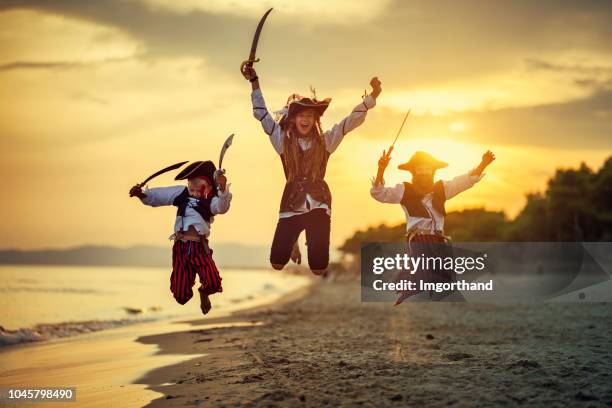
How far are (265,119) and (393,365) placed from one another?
5.51 m

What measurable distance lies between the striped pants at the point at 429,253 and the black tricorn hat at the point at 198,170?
3.14 metres

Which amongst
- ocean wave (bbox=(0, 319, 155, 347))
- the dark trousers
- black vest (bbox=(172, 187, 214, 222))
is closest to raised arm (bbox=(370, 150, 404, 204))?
the dark trousers

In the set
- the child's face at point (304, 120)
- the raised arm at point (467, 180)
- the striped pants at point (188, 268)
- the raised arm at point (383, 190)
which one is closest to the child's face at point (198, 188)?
the striped pants at point (188, 268)

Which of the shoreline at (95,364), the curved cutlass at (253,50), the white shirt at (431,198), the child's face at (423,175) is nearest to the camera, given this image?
the curved cutlass at (253,50)

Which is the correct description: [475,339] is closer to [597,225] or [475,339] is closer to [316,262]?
[316,262]

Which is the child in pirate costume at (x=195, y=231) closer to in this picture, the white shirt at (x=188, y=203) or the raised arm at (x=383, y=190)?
the white shirt at (x=188, y=203)

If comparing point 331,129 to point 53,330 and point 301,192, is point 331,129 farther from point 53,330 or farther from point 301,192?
point 53,330

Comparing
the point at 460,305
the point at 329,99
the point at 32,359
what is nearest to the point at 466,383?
the point at 329,99

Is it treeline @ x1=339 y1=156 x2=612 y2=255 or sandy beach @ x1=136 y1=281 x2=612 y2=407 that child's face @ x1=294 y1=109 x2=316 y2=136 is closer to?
sandy beach @ x1=136 y1=281 x2=612 y2=407

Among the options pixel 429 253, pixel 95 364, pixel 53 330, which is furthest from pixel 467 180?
pixel 53 330

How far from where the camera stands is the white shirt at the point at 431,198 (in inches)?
386

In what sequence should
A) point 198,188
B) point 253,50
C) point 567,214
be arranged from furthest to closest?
point 567,214 → point 198,188 → point 253,50

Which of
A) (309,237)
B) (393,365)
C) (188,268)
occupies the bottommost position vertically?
(393,365)

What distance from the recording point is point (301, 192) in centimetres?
862
